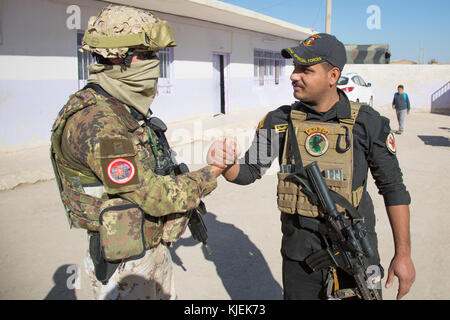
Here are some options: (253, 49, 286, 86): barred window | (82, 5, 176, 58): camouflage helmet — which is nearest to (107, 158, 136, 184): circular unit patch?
(82, 5, 176, 58): camouflage helmet

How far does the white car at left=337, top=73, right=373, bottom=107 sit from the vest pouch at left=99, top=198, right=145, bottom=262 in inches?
521

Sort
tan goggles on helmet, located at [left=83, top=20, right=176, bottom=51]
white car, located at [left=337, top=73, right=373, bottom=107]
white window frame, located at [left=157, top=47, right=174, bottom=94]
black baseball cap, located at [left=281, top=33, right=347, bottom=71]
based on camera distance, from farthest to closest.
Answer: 1. white car, located at [left=337, top=73, right=373, bottom=107]
2. white window frame, located at [left=157, top=47, right=174, bottom=94]
3. black baseball cap, located at [left=281, top=33, right=347, bottom=71]
4. tan goggles on helmet, located at [left=83, top=20, right=176, bottom=51]

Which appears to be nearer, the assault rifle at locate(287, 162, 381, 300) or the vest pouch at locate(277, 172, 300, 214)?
the assault rifle at locate(287, 162, 381, 300)

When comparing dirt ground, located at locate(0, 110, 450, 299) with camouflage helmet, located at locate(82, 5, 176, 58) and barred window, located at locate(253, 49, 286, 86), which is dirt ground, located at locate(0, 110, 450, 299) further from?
barred window, located at locate(253, 49, 286, 86)

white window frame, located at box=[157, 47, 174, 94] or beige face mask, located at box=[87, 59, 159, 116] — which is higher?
white window frame, located at box=[157, 47, 174, 94]

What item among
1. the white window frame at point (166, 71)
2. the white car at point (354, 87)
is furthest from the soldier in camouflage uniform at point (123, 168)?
the white car at point (354, 87)

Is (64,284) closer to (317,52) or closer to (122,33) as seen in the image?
(122,33)

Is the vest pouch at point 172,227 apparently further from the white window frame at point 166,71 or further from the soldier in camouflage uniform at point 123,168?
the white window frame at point 166,71

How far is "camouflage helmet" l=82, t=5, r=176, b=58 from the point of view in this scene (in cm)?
162

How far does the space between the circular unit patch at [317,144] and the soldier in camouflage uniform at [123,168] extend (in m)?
0.46

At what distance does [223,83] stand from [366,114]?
11.0 metres

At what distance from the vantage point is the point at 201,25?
428 inches

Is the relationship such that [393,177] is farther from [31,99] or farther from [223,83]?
[223,83]

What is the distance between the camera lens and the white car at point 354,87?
45.9 feet
